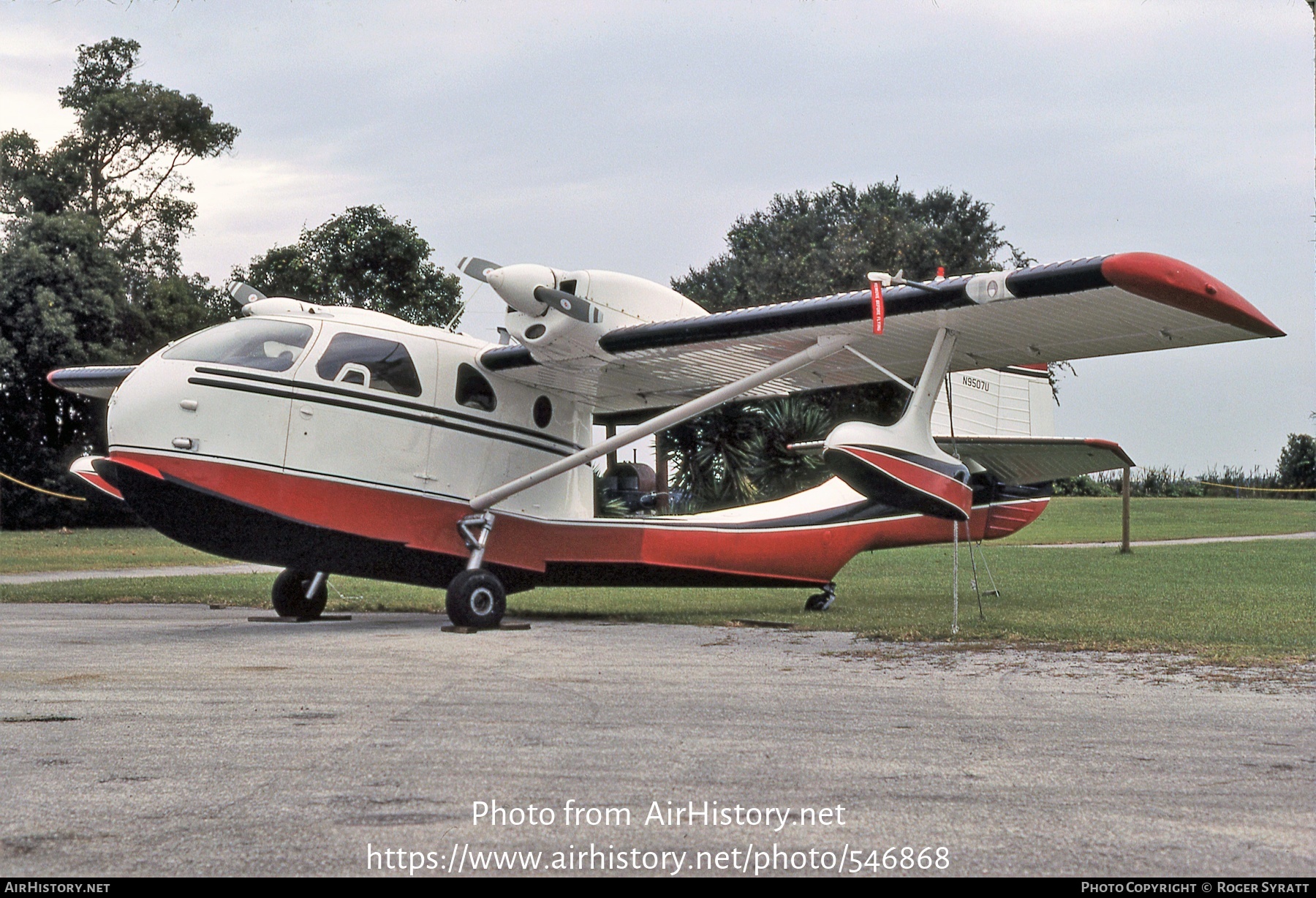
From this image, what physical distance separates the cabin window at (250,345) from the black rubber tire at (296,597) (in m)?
3.00

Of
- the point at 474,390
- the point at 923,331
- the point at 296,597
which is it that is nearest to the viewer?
the point at 923,331

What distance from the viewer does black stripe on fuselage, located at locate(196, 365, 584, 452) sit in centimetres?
1084

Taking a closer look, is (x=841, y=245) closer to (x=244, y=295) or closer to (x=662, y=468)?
(x=662, y=468)

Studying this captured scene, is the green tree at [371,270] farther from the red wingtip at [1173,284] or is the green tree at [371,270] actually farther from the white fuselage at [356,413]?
the red wingtip at [1173,284]

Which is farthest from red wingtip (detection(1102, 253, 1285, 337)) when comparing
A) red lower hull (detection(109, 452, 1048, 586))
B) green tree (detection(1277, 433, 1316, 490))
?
green tree (detection(1277, 433, 1316, 490))

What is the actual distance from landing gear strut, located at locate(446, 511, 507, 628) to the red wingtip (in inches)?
250

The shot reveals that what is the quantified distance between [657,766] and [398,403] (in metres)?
7.74

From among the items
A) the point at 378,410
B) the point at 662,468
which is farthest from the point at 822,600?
the point at 662,468

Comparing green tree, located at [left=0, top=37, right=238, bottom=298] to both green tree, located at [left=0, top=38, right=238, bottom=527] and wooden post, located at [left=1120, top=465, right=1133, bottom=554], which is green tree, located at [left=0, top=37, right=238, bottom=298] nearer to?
green tree, located at [left=0, top=38, right=238, bottom=527]

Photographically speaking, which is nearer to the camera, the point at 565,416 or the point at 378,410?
the point at 378,410

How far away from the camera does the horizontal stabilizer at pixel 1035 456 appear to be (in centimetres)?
1366

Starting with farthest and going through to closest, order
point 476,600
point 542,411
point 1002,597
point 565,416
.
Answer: point 1002,597
point 565,416
point 542,411
point 476,600

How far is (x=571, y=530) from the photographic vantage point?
13.6 metres
